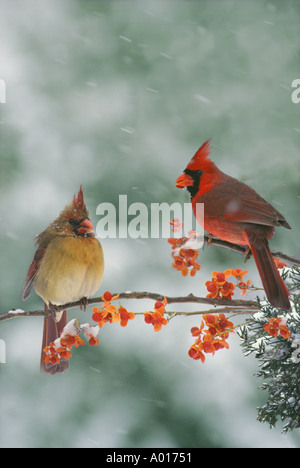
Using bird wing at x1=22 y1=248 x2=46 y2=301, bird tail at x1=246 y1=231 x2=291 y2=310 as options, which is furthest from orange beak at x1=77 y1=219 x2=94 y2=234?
bird tail at x1=246 y1=231 x2=291 y2=310

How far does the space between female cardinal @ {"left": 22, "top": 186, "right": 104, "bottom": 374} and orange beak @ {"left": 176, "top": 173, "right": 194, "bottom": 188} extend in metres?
0.24

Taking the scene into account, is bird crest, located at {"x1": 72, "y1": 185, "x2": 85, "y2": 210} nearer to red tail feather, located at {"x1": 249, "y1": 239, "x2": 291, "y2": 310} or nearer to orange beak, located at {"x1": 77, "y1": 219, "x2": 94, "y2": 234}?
orange beak, located at {"x1": 77, "y1": 219, "x2": 94, "y2": 234}

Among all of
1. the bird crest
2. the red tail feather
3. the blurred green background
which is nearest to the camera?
the red tail feather

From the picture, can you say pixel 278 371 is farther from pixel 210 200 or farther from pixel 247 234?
pixel 210 200

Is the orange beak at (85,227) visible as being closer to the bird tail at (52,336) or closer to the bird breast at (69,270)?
the bird breast at (69,270)

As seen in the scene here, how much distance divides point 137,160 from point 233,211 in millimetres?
1276

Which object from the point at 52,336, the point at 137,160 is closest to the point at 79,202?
the point at 52,336

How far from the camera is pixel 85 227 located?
123 cm

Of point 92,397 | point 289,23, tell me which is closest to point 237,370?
point 92,397

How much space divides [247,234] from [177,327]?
1.00m

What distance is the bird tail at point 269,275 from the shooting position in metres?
0.81

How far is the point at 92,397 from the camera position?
1.92 metres

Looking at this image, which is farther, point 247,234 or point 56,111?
point 56,111

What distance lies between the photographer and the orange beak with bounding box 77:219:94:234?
1218mm
